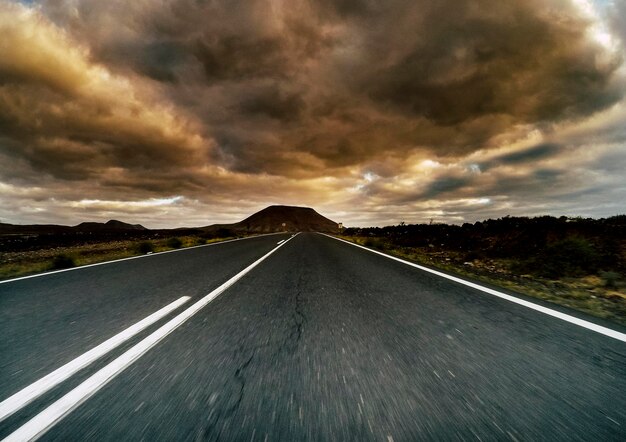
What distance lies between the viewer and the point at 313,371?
2051 mm

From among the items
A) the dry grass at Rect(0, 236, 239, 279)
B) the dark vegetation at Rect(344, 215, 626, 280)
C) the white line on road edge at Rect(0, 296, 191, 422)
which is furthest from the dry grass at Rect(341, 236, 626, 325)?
the dry grass at Rect(0, 236, 239, 279)

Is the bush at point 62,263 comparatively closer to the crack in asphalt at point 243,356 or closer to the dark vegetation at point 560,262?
the crack in asphalt at point 243,356

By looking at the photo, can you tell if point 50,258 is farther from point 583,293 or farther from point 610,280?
point 610,280

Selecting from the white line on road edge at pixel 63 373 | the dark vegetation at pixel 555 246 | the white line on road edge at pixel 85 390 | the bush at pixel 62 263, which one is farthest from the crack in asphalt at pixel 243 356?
the bush at pixel 62 263

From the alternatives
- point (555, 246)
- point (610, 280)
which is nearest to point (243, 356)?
point (610, 280)

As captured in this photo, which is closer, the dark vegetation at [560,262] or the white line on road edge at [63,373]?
the white line on road edge at [63,373]

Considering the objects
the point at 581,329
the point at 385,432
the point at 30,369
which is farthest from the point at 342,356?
the point at 581,329

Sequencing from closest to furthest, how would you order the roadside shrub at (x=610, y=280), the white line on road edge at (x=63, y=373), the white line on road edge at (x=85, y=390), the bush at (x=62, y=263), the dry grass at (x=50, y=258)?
the white line on road edge at (x=85, y=390), the white line on road edge at (x=63, y=373), the roadside shrub at (x=610, y=280), the dry grass at (x=50, y=258), the bush at (x=62, y=263)

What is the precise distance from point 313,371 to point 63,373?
1791 mm

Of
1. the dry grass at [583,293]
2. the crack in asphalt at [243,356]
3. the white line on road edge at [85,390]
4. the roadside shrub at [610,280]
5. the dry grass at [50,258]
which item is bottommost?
the dry grass at [583,293]

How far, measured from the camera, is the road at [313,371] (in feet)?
4.76

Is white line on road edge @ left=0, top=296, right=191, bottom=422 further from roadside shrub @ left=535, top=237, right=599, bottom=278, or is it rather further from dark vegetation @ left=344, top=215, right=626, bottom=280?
roadside shrub @ left=535, top=237, right=599, bottom=278

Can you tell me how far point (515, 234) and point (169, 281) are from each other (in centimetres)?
1322

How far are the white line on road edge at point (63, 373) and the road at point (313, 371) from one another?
0.04m
